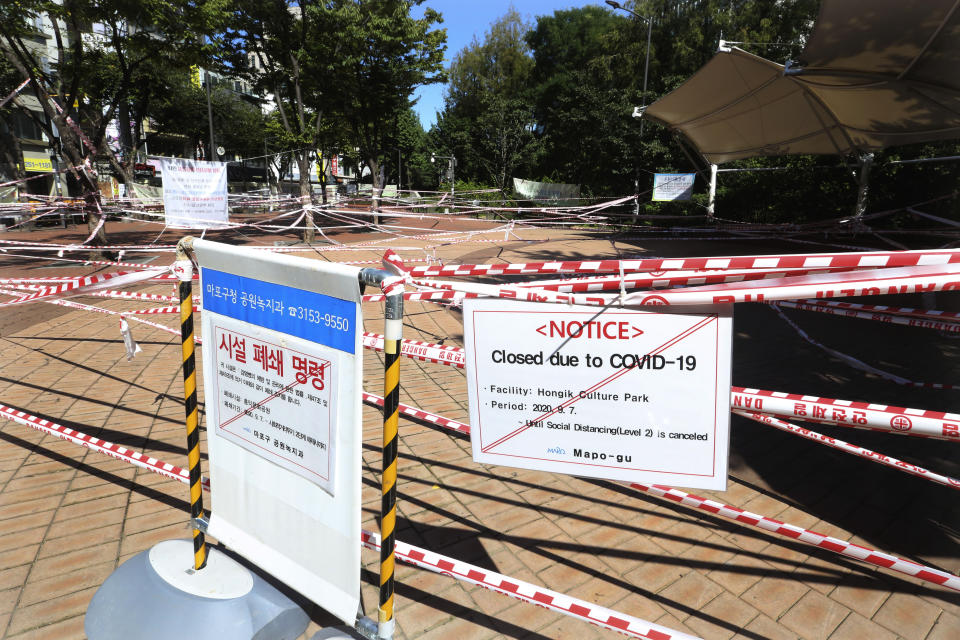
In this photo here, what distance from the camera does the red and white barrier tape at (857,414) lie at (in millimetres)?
1799

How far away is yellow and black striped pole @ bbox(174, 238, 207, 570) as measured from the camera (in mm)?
2342

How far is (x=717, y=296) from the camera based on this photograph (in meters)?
1.79

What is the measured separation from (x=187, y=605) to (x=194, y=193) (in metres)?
11.9

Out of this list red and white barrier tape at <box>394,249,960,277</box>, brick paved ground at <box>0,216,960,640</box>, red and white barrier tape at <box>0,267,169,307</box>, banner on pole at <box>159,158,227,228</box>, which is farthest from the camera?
banner on pole at <box>159,158,227,228</box>

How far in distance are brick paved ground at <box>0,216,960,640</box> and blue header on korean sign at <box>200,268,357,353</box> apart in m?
1.49

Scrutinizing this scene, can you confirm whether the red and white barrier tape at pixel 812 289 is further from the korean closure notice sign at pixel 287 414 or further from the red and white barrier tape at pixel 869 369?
the red and white barrier tape at pixel 869 369

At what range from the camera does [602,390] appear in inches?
77.6

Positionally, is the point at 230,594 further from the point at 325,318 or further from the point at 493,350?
the point at 493,350

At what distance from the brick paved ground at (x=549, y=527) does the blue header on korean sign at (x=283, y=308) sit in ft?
4.87

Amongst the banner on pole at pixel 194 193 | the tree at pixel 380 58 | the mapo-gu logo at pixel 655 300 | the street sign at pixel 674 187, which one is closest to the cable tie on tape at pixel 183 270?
the mapo-gu logo at pixel 655 300

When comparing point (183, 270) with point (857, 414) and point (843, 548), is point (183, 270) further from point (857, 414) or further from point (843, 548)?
point (843, 548)

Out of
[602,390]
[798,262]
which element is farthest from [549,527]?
[798,262]

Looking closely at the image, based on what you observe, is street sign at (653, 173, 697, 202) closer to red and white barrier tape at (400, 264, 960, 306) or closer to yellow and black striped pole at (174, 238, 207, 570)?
red and white barrier tape at (400, 264, 960, 306)

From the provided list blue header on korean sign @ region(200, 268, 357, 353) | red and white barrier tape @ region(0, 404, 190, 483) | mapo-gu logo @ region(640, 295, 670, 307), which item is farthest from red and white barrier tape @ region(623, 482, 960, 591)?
red and white barrier tape @ region(0, 404, 190, 483)
